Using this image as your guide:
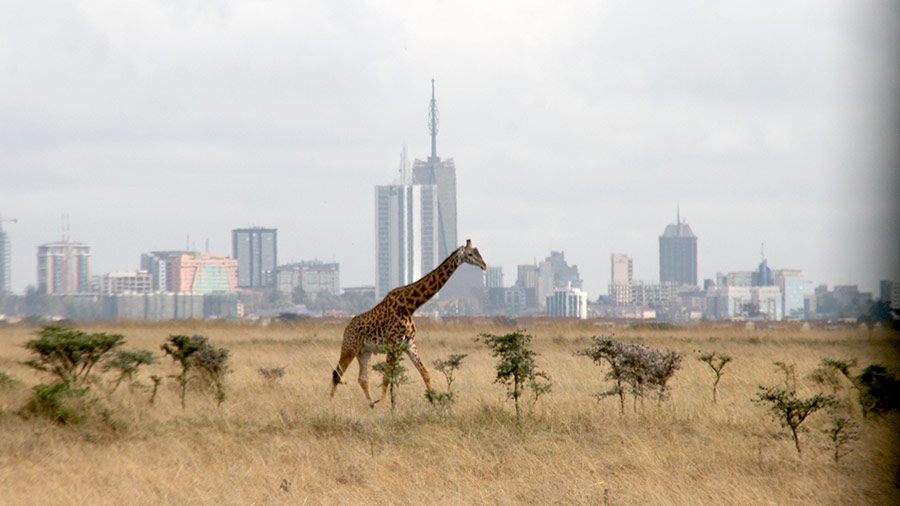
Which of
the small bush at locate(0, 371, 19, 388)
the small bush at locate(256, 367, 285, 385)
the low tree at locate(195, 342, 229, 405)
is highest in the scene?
the low tree at locate(195, 342, 229, 405)

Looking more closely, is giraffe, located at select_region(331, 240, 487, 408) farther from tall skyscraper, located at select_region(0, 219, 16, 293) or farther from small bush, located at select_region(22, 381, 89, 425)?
tall skyscraper, located at select_region(0, 219, 16, 293)

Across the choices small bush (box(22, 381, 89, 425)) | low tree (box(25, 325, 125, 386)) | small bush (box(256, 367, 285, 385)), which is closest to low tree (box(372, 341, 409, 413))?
small bush (box(256, 367, 285, 385))

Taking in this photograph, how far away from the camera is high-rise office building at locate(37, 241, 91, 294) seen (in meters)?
138

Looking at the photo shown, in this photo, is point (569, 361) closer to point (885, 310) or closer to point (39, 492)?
point (39, 492)

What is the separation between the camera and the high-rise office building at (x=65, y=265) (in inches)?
5420

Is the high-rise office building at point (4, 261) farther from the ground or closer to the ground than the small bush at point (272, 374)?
farther from the ground

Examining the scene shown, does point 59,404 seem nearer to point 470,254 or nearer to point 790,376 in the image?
point 470,254

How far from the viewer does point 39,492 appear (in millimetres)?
8805

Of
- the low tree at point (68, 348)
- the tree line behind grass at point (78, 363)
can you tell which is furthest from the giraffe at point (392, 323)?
the low tree at point (68, 348)

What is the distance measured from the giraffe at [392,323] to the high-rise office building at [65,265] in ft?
410

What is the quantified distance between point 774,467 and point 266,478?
5.53 meters

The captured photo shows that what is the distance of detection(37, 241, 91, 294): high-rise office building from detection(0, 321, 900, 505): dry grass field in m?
127

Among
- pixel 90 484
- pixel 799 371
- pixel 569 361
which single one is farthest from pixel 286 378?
pixel 799 371

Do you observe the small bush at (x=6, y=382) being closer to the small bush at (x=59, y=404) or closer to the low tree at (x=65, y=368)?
the low tree at (x=65, y=368)
